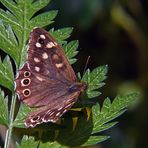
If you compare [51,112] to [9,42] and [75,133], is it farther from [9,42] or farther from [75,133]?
[9,42]

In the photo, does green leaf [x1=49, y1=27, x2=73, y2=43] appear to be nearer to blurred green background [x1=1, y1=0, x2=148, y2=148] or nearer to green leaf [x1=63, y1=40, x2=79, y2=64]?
green leaf [x1=63, y1=40, x2=79, y2=64]

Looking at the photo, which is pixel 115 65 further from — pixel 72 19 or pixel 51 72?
pixel 51 72

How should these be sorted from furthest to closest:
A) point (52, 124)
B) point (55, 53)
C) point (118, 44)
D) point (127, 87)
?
point (118, 44), point (127, 87), point (55, 53), point (52, 124)

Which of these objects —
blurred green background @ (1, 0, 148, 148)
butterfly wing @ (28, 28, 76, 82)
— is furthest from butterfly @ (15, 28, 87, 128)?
blurred green background @ (1, 0, 148, 148)

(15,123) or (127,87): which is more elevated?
(15,123)

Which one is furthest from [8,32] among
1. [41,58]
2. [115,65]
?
[115,65]

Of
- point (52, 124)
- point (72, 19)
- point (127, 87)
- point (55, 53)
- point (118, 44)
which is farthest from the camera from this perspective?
point (118, 44)

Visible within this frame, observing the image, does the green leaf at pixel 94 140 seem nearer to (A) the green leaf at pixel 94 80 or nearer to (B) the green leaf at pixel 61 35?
(A) the green leaf at pixel 94 80
